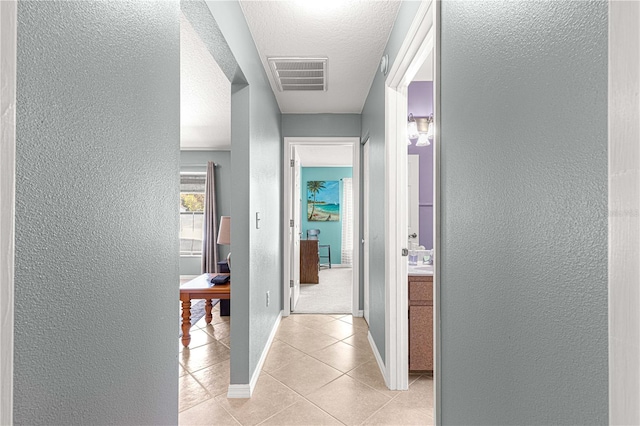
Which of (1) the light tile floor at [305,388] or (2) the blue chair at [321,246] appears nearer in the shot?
(1) the light tile floor at [305,388]

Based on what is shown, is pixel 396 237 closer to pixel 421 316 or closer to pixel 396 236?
pixel 396 236

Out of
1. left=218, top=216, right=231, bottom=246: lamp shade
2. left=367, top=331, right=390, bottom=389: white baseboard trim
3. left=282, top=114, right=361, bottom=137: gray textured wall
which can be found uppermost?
left=282, top=114, right=361, bottom=137: gray textured wall

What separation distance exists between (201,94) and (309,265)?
343cm

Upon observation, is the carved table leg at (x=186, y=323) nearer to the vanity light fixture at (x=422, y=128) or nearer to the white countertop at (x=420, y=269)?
the white countertop at (x=420, y=269)

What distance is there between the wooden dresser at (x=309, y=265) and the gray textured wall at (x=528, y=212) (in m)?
4.74

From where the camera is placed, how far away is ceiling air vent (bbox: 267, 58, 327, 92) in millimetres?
2695

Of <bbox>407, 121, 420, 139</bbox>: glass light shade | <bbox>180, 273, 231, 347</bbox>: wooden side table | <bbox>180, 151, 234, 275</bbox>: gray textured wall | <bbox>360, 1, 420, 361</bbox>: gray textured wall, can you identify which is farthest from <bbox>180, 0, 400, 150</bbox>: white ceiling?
<bbox>180, 151, 234, 275</bbox>: gray textured wall

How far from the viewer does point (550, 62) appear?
676 mm

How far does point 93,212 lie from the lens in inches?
27.8

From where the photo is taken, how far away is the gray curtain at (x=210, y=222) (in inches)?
251

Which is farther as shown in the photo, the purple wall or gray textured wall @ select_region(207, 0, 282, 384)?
the purple wall

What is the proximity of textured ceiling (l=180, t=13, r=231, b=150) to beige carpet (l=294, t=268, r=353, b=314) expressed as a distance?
2689 mm

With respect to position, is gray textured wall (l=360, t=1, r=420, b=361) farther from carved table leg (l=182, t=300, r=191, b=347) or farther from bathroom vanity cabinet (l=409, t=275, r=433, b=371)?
carved table leg (l=182, t=300, r=191, b=347)

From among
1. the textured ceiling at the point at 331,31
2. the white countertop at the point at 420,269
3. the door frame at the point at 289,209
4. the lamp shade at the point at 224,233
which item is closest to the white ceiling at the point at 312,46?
the textured ceiling at the point at 331,31
